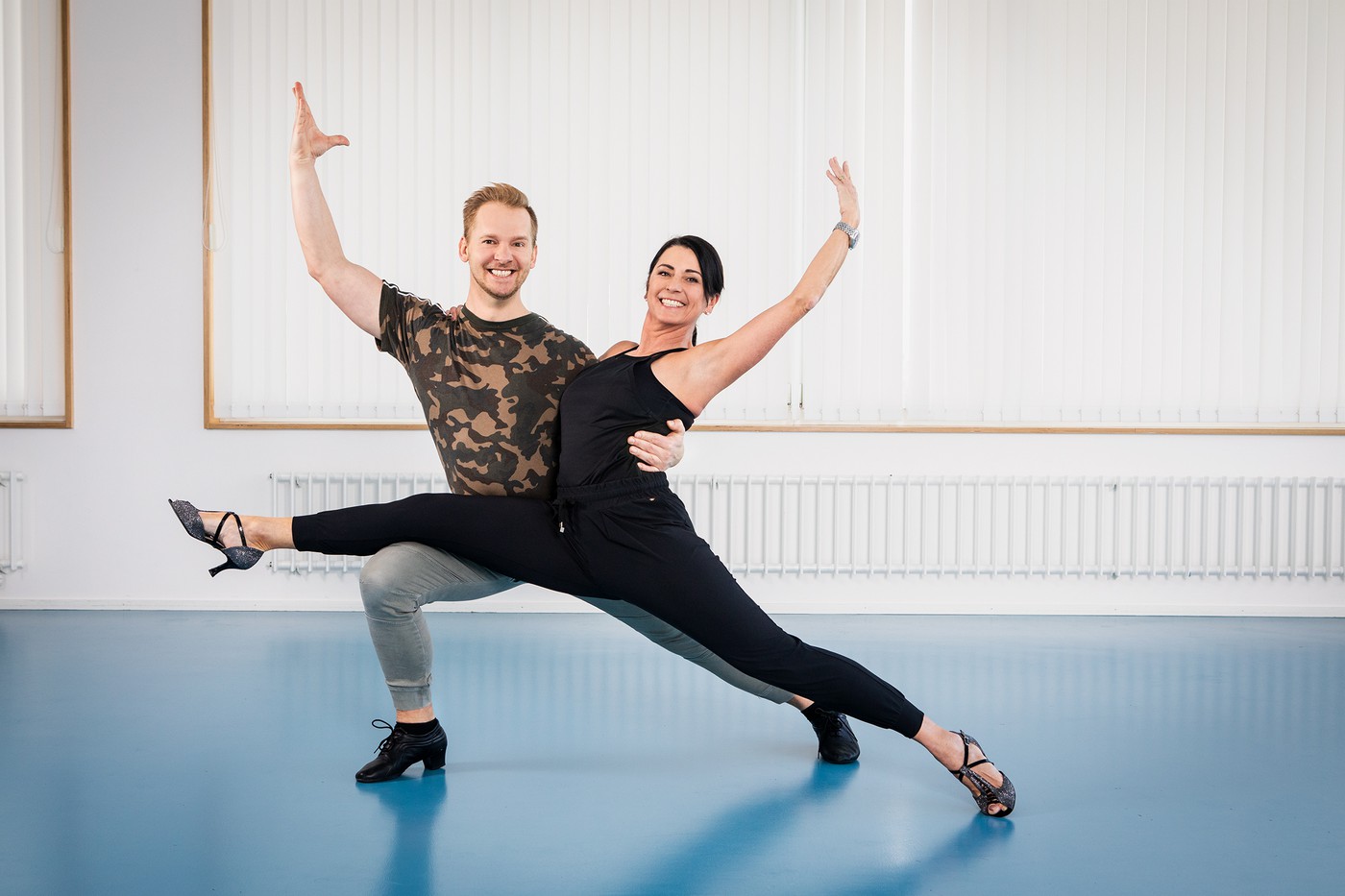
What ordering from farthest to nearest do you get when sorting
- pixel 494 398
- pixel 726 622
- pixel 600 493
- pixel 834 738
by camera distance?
pixel 834 738 → pixel 494 398 → pixel 600 493 → pixel 726 622

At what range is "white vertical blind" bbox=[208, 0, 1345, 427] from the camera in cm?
488

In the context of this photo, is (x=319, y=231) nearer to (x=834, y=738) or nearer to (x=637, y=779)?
(x=637, y=779)

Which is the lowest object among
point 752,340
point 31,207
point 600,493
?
point 600,493

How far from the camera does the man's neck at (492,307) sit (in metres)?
2.43

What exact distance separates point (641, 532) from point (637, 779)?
0.60 meters

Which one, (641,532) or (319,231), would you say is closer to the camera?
(641,532)

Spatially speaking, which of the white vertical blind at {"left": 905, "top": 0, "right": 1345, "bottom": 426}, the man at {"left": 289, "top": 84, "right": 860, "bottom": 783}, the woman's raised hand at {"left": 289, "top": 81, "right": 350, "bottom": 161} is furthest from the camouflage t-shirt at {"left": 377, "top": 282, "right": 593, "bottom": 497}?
the white vertical blind at {"left": 905, "top": 0, "right": 1345, "bottom": 426}

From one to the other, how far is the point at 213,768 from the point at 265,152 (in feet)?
10.8

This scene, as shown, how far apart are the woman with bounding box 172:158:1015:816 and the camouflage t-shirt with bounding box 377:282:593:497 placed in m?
0.06

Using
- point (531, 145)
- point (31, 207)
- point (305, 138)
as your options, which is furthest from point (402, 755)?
point (31, 207)

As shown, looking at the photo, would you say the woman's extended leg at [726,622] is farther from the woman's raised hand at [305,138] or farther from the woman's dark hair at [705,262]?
the woman's raised hand at [305,138]

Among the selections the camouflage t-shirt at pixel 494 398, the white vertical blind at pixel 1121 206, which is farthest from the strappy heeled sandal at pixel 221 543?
the white vertical blind at pixel 1121 206

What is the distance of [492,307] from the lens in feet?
7.97

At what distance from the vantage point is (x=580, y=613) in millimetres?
4867
